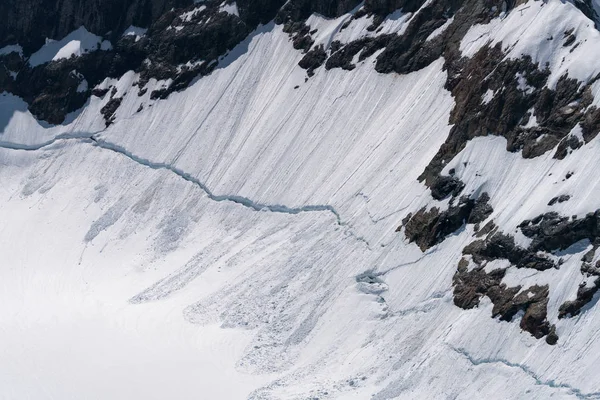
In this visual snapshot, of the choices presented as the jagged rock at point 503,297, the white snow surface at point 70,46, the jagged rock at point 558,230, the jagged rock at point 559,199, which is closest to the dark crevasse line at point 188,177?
the white snow surface at point 70,46

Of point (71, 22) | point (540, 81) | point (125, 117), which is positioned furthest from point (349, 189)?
point (71, 22)

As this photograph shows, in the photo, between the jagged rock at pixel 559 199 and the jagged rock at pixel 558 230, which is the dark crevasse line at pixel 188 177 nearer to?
the jagged rock at pixel 558 230

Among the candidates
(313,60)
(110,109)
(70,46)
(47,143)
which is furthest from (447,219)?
(70,46)

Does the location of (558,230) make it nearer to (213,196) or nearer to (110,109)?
(213,196)

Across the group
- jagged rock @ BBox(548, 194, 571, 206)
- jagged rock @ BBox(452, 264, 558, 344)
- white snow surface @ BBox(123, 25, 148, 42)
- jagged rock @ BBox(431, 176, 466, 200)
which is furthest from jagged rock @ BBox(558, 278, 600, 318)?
white snow surface @ BBox(123, 25, 148, 42)

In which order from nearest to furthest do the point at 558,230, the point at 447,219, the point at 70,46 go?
the point at 558,230
the point at 447,219
the point at 70,46

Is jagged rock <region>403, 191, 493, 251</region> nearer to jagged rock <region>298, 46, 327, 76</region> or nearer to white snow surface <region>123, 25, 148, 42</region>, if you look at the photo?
jagged rock <region>298, 46, 327, 76</region>
